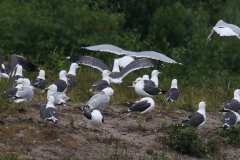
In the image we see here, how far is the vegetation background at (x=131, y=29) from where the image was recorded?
16.1 m

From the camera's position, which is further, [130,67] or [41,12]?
[41,12]

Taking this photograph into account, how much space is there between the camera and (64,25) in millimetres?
17516

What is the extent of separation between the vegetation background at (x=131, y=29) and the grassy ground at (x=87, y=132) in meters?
4.77

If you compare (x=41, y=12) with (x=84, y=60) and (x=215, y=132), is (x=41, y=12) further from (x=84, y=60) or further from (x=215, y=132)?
(x=215, y=132)

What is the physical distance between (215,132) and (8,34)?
405 inches

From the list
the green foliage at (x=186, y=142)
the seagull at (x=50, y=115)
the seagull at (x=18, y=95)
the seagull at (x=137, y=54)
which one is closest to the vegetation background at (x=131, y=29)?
the seagull at (x=137, y=54)

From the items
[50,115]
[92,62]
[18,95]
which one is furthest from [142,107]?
[92,62]

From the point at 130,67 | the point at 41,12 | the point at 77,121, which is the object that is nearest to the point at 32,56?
the point at 41,12

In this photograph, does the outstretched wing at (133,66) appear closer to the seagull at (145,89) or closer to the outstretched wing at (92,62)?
the outstretched wing at (92,62)

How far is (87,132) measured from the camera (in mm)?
7391

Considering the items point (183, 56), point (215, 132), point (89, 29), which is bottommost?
point (215, 132)

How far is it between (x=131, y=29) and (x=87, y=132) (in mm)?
14476

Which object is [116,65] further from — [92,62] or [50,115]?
[50,115]

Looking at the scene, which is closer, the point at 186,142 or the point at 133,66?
the point at 186,142
